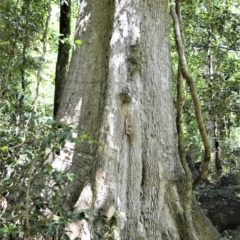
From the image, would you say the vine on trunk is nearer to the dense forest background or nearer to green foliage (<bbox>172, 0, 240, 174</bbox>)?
the dense forest background

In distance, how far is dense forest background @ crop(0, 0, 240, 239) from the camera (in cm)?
244

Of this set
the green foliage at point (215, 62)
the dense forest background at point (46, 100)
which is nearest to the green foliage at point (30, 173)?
the dense forest background at point (46, 100)

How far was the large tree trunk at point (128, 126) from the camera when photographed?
3.63 m

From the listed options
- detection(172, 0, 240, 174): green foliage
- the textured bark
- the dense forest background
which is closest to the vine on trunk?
the dense forest background

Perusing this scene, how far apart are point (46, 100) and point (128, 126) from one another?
12.0ft

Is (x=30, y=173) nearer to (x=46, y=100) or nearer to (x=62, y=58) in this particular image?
(x=62, y=58)

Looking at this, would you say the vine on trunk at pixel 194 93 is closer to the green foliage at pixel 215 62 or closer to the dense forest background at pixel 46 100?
the dense forest background at pixel 46 100

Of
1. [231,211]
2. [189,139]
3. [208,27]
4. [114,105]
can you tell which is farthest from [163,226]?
[189,139]

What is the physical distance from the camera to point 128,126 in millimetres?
3980

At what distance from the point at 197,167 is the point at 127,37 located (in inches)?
255

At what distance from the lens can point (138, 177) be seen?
3.99 m

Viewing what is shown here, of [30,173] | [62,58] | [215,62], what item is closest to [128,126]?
[30,173]

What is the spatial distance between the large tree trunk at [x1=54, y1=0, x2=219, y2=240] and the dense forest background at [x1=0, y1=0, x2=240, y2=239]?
0.34 meters

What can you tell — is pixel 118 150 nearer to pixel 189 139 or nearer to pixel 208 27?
pixel 208 27
